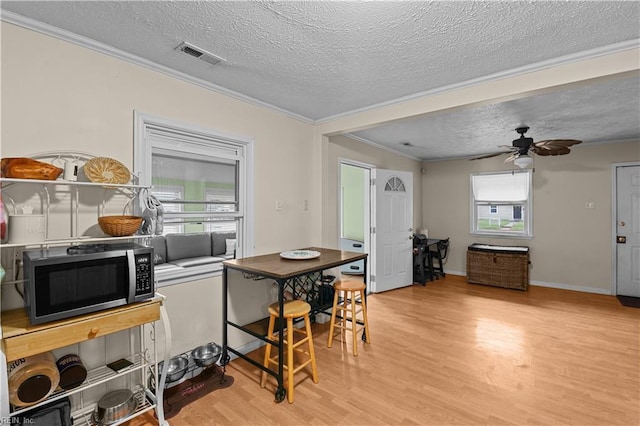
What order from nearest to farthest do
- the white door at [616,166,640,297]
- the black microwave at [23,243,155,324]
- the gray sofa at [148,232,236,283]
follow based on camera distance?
the black microwave at [23,243,155,324] < the gray sofa at [148,232,236,283] < the white door at [616,166,640,297]

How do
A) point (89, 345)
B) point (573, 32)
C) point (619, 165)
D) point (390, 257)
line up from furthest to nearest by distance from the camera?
point (390, 257) → point (619, 165) → point (89, 345) → point (573, 32)

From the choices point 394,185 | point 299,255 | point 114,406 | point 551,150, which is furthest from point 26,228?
point 551,150

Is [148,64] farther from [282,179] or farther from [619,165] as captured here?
[619,165]

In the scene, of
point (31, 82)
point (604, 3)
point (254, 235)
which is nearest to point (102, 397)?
point (254, 235)

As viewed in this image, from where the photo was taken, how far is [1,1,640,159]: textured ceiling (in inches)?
64.1

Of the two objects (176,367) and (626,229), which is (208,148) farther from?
(626,229)

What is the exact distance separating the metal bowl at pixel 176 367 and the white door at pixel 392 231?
321 centimetres

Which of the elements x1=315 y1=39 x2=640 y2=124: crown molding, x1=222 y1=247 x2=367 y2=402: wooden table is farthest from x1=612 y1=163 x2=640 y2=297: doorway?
x1=222 y1=247 x2=367 y2=402: wooden table

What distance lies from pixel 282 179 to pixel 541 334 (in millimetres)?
3346

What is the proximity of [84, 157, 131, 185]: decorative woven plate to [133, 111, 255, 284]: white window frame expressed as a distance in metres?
0.19

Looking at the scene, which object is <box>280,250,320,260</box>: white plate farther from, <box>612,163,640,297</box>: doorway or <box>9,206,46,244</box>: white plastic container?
<box>612,163,640,297</box>: doorway

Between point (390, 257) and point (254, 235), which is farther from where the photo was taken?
point (390, 257)

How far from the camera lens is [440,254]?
620 cm

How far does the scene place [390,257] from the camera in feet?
16.7
